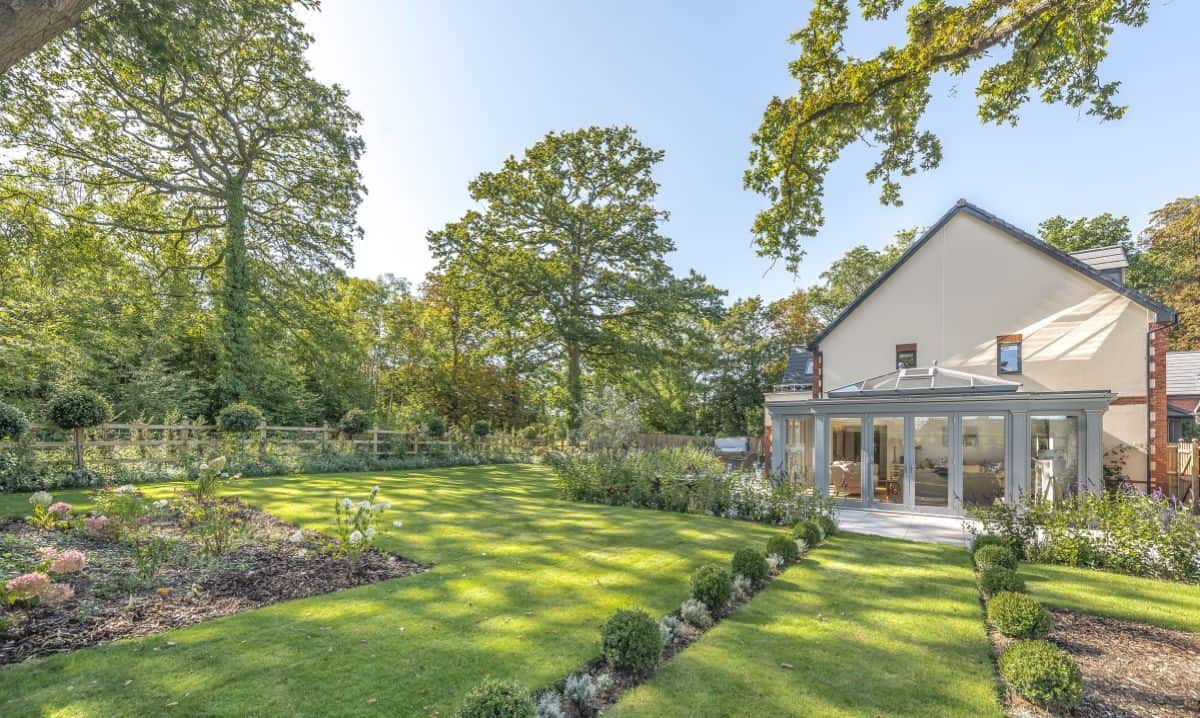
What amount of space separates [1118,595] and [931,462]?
5.84m

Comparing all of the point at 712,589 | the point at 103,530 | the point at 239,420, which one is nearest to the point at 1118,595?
the point at 712,589

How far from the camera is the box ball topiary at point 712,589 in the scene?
15.5ft

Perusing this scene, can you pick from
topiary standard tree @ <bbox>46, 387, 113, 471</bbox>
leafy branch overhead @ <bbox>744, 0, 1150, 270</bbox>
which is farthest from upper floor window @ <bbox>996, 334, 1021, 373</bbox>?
topiary standard tree @ <bbox>46, 387, 113, 471</bbox>

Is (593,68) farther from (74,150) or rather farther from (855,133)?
(74,150)

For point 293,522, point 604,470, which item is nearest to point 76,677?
point 293,522

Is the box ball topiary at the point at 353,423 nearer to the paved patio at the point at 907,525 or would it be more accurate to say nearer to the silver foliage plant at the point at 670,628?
the paved patio at the point at 907,525

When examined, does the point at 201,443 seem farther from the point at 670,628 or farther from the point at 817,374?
the point at 817,374

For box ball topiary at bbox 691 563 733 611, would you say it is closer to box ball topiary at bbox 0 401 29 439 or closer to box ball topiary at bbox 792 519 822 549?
box ball topiary at bbox 792 519 822 549

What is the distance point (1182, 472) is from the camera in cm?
1170

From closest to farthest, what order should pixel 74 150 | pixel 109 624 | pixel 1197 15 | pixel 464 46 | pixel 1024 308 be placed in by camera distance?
pixel 109 624 < pixel 1197 15 < pixel 464 46 < pixel 1024 308 < pixel 74 150

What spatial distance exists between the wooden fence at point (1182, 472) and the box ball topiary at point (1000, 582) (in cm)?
1036

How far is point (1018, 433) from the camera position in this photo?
10266 millimetres

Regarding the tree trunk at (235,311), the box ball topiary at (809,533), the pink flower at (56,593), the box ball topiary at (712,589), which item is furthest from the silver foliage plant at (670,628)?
the tree trunk at (235,311)

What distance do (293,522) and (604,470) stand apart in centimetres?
617
